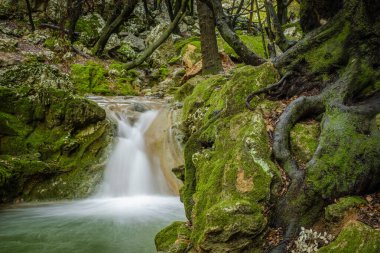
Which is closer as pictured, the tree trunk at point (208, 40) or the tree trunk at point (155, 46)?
the tree trunk at point (208, 40)

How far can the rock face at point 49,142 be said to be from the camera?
6.71 metres

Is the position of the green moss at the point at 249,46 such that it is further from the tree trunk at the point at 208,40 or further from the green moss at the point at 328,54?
the green moss at the point at 328,54

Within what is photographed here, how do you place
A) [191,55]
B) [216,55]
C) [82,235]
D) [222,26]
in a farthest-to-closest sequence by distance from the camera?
[191,55]
[216,55]
[222,26]
[82,235]

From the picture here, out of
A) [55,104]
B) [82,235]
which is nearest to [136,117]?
[55,104]

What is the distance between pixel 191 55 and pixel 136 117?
3.79 metres

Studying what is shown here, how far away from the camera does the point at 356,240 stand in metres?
2.46

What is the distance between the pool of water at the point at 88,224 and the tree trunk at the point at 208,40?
363cm

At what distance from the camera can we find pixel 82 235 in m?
5.16

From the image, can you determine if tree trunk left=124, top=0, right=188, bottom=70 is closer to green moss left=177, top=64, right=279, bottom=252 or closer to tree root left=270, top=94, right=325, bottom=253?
green moss left=177, top=64, right=279, bottom=252

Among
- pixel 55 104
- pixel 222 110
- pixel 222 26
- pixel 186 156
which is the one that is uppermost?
pixel 222 26

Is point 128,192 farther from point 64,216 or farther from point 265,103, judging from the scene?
point 265,103

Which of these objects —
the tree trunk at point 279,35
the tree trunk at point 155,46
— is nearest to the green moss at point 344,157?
the tree trunk at point 279,35

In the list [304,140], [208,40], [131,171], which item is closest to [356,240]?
[304,140]

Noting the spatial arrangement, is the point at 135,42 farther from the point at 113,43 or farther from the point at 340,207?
the point at 340,207
